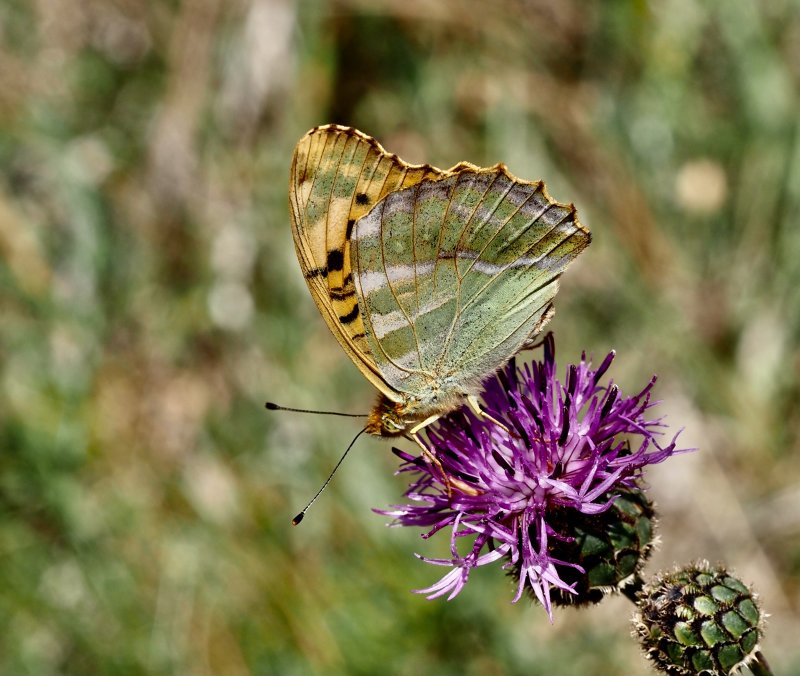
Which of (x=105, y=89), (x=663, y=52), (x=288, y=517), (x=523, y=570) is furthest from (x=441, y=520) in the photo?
(x=105, y=89)

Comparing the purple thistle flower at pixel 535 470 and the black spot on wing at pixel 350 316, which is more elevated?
the black spot on wing at pixel 350 316

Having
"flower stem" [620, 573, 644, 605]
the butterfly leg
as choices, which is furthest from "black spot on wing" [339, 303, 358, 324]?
"flower stem" [620, 573, 644, 605]

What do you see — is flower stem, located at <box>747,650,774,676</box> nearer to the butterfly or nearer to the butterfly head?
the butterfly

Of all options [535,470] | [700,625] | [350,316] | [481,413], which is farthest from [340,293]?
[700,625]

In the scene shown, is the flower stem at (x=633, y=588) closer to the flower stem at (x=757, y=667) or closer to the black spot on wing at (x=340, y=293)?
the flower stem at (x=757, y=667)

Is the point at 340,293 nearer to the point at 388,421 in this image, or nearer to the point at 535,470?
the point at 388,421

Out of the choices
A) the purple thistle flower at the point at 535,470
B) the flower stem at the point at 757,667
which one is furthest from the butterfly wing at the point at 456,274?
the flower stem at the point at 757,667
